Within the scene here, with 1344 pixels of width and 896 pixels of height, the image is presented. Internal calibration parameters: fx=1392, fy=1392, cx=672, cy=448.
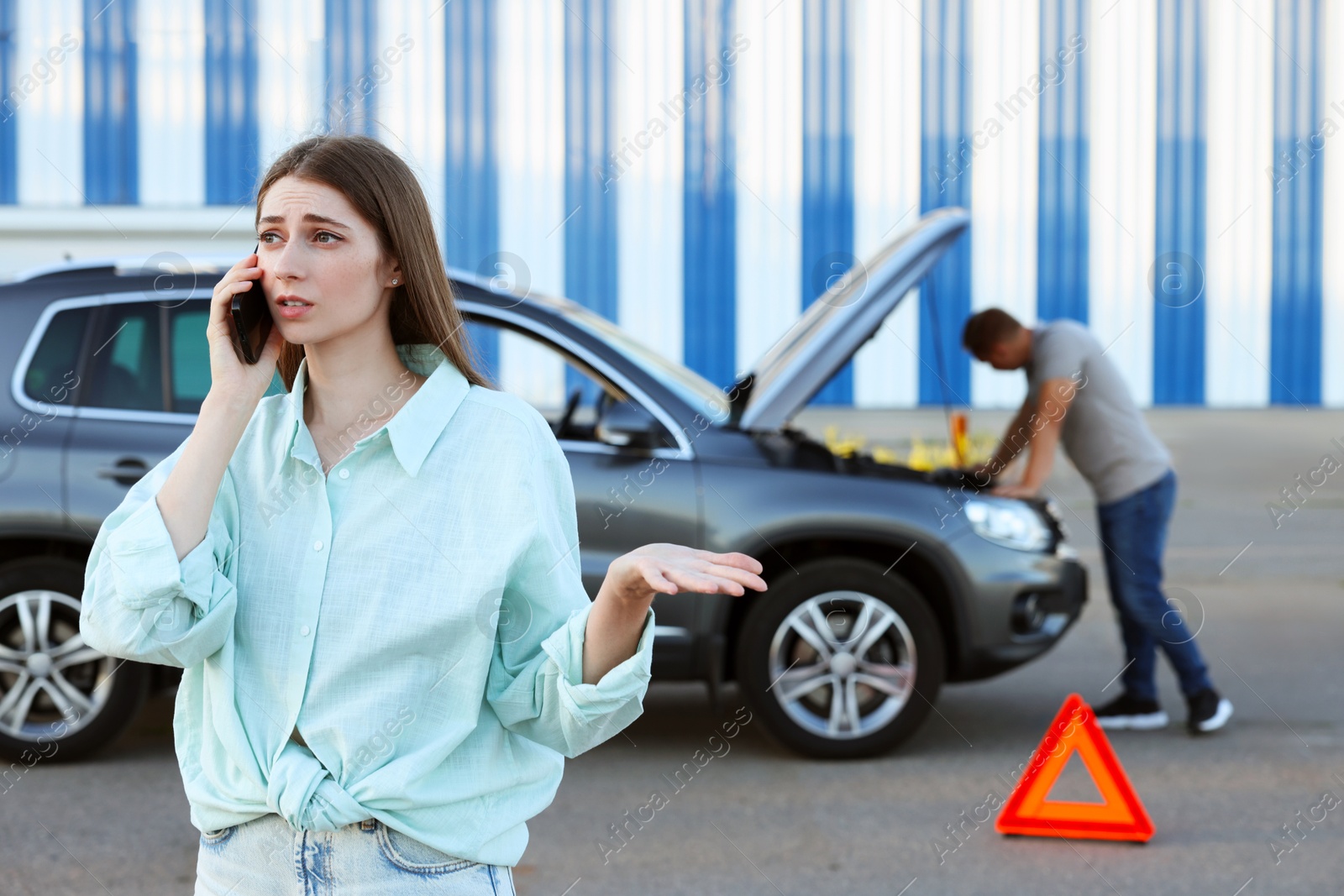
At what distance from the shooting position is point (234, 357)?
5.47 feet

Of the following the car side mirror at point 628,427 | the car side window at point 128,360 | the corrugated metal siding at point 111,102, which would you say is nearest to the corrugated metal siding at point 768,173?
the corrugated metal siding at point 111,102

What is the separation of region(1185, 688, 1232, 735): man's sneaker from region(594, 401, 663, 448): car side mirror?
266 cm

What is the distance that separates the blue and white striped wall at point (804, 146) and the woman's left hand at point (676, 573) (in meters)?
14.9

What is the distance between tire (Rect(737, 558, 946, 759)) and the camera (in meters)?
5.49

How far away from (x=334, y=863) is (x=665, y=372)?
4.39 meters

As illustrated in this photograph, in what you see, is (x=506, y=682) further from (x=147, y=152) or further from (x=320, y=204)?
(x=147, y=152)

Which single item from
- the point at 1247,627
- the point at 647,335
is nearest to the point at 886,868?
the point at 1247,627

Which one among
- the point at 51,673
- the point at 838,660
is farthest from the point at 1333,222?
the point at 51,673

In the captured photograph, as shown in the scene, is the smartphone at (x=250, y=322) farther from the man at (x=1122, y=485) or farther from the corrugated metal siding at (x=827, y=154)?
the corrugated metal siding at (x=827, y=154)

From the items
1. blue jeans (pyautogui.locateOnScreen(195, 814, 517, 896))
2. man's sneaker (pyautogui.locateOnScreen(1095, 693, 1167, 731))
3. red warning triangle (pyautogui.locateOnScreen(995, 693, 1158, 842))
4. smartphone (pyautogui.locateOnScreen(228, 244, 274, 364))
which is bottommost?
man's sneaker (pyautogui.locateOnScreen(1095, 693, 1167, 731))

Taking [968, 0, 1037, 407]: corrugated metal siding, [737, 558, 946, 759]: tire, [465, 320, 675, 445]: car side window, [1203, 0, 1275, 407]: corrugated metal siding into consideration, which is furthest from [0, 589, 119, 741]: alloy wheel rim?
[1203, 0, 1275, 407]: corrugated metal siding

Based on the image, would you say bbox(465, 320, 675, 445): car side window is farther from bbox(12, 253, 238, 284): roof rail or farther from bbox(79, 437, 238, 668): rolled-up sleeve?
bbox(79, 437, 238, 668): rolled-up sleeve

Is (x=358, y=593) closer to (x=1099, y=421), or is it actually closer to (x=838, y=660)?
(x=838, y=660)

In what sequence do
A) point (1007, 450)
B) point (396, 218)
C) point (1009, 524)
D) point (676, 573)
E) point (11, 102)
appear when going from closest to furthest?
point (676, 573)
point (396, 218)
point (1009, 524)
point (1007, 450)
point (11, 102)
